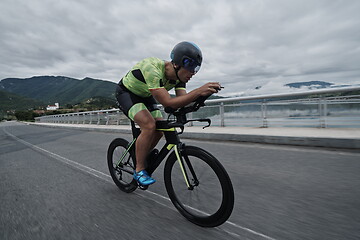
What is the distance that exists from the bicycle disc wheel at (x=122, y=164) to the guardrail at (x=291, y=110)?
21.2 feet

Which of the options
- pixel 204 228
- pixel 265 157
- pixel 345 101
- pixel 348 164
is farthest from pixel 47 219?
pixel 345 101

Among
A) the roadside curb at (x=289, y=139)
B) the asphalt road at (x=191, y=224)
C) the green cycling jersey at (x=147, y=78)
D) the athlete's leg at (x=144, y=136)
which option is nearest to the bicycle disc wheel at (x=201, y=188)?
the asphalt road at (x=191, y=224)

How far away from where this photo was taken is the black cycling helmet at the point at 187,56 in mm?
2195

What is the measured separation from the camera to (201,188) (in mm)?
2172

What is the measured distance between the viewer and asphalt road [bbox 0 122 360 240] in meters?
1.99

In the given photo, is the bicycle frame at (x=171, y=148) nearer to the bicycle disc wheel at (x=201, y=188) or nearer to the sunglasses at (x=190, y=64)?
the bicycle disc wheel at (x=201, y=188)

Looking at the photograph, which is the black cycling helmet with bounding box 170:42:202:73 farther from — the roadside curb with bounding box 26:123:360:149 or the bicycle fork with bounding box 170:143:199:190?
the roadside curb with bounding box 26:123:360:149

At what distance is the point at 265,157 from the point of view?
462 cm

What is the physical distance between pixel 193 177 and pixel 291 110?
7124 mm

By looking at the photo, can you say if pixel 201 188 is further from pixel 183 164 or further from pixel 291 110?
pixel 291 110

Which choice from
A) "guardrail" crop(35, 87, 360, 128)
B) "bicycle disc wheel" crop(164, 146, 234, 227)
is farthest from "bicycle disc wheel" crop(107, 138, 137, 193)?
"guardrail" crop(35, 87, 360, 128)

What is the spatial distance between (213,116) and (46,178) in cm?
776

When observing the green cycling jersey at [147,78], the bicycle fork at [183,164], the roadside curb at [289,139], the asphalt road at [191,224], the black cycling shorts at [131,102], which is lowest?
the asphalt road at [191,224]

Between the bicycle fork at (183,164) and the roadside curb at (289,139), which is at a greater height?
the bicycle fork at (183,164)
